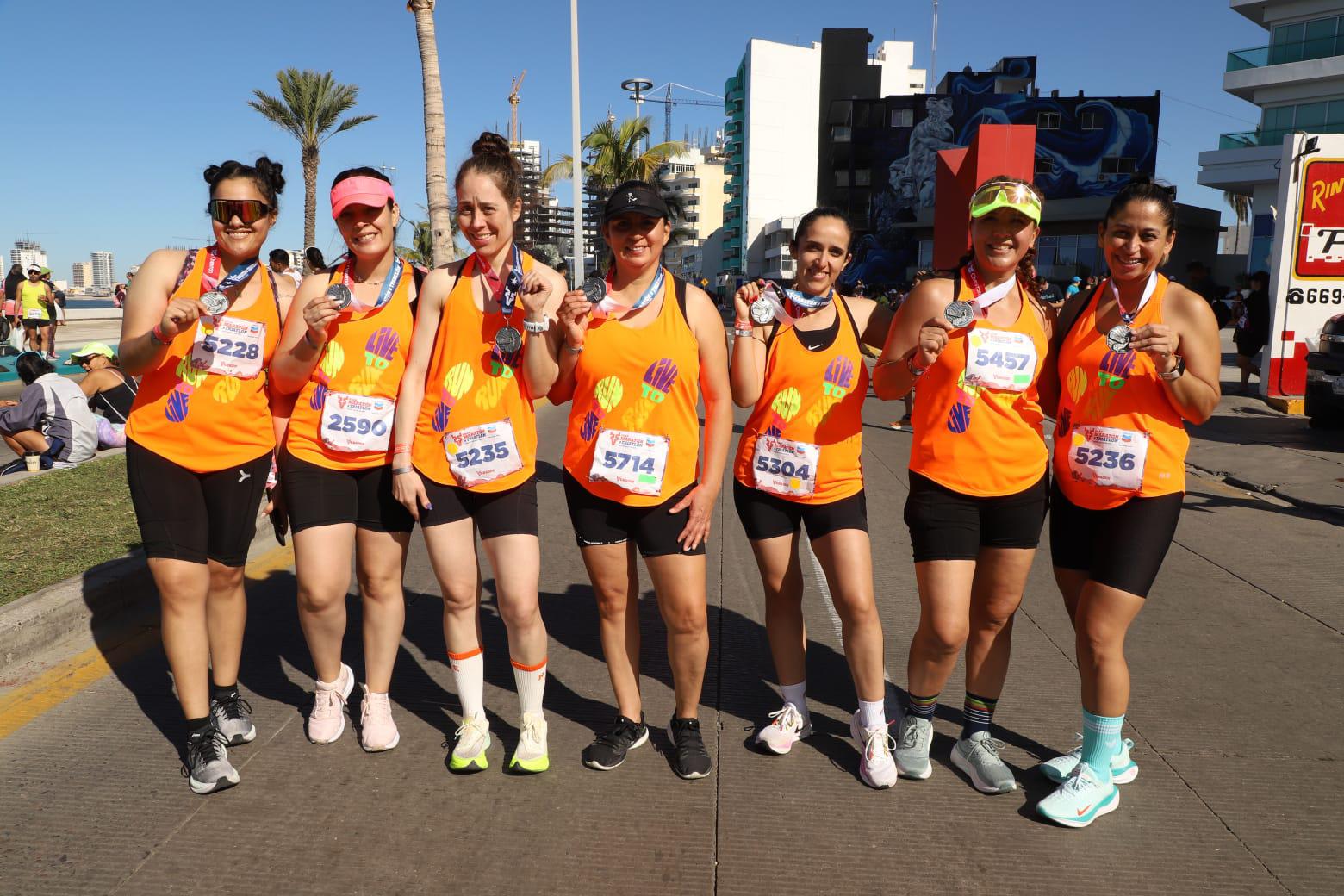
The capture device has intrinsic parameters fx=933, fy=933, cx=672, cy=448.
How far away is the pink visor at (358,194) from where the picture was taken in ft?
10.7

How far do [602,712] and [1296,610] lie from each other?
413 centimetres

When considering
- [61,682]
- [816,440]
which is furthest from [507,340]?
[61,682]

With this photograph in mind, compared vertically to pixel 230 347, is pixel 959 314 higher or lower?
higher

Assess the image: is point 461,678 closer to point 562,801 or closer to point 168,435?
point 562,801

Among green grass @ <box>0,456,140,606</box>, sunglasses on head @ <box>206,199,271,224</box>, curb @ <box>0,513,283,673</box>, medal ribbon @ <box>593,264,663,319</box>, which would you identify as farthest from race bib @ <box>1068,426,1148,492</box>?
green grass @ <box>0,456,140,606</box>

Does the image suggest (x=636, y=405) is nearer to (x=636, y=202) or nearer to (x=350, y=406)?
(x=636, y=202)

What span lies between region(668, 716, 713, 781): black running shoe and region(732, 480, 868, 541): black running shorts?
75cm

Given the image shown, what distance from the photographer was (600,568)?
3.31m

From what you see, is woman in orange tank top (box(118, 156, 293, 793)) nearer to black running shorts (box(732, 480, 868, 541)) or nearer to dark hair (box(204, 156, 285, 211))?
dark hair (box(204, 156, 285, 211))

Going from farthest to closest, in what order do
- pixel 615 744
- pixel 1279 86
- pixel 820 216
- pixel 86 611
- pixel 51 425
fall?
pixel 1279 86 → pixel 51 425 → pixel 86 611 → pixel 615 744 → pixel 820 216

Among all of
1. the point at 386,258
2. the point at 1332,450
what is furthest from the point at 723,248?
the point at 386,258

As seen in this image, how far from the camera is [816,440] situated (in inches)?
131

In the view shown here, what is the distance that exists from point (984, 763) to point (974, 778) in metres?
0.07

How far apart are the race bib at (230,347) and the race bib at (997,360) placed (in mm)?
2549
